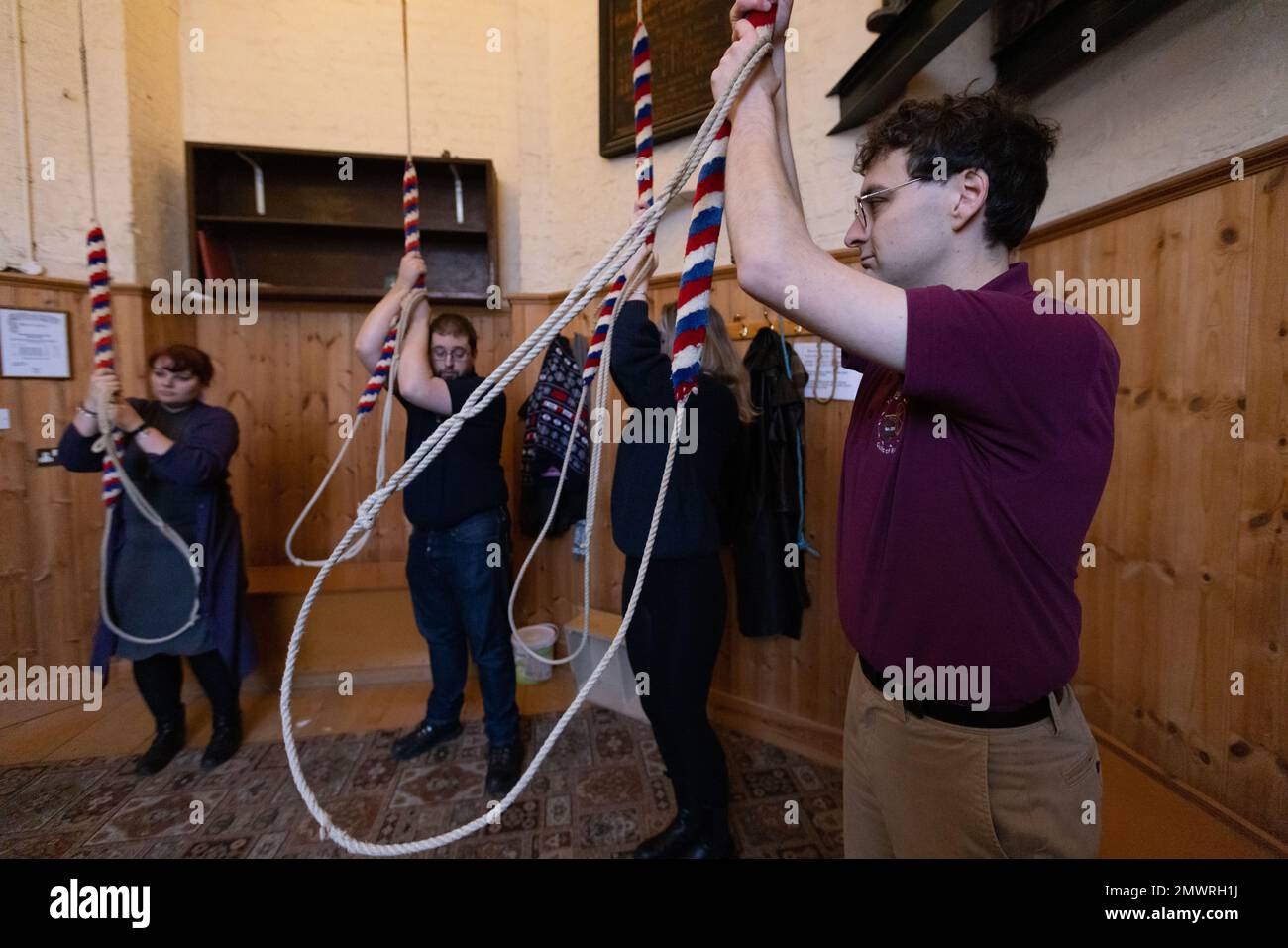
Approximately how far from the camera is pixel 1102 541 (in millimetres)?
1456

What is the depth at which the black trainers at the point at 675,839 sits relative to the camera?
1420 millimetres

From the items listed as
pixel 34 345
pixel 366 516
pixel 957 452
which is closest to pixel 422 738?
pixel 366 516

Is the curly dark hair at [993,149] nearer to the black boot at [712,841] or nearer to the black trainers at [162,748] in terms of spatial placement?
the black boot at [712,841]

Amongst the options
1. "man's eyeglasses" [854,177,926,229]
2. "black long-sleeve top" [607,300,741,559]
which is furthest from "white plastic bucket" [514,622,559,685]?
"man's eyeglasses" [854,177,926,229]

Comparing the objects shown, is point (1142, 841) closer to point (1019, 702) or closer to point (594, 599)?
point (1019, 702)

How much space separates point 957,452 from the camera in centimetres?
64

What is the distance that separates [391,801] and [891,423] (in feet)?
6.02

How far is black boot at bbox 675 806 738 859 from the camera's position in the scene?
55.7 inches

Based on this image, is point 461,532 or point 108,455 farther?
point 461,532

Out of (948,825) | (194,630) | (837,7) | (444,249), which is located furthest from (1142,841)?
(444,249)

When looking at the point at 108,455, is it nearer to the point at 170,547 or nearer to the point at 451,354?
the point at 170,547

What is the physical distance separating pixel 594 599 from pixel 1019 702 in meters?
1.97
